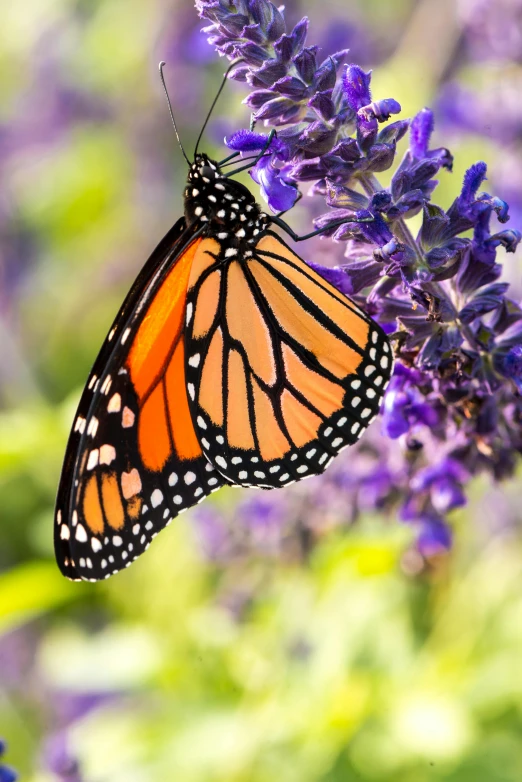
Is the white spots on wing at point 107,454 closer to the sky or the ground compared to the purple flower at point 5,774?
closer to the sky

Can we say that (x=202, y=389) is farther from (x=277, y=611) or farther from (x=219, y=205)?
(x=277, y=611)

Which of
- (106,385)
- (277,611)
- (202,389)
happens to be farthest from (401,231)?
(277,611)

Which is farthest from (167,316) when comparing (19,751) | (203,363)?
(19,751)

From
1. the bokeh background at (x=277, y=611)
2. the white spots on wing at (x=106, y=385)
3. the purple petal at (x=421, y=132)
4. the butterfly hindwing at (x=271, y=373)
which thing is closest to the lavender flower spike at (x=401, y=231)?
the purple petal at (x=421, y=132)

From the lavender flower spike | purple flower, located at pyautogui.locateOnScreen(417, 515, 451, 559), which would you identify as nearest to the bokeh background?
purple flower, located at pyautogui.locateOnScreen(417, 515, 451, 559)

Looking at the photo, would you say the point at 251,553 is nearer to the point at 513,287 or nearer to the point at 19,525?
the point at 513,287

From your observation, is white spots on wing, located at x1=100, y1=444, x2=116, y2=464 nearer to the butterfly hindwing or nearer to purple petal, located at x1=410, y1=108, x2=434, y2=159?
the butterfly hindwing

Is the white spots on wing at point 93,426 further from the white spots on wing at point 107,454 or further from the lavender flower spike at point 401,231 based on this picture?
the lavender flower spike at point 401,231
